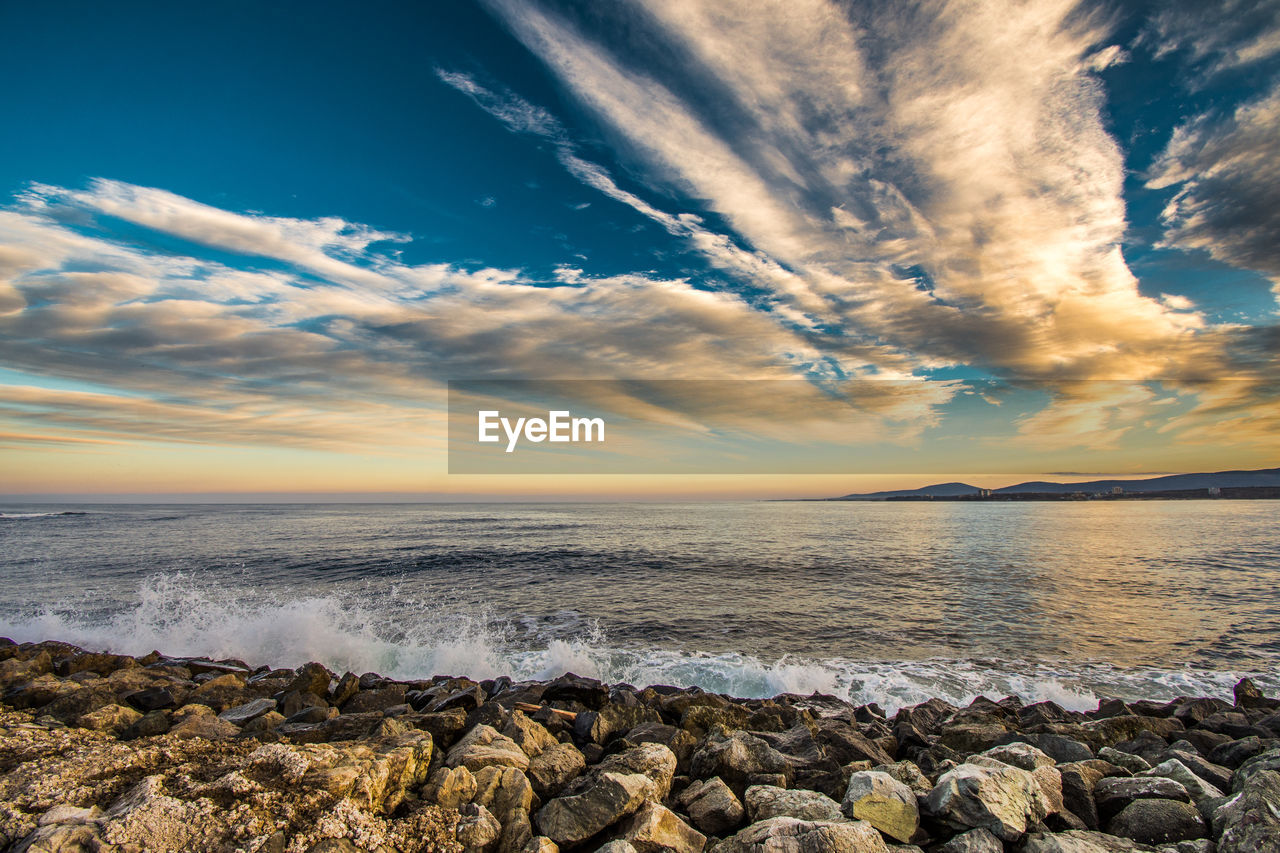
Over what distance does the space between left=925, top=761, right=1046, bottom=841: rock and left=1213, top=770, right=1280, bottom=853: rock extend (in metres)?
1.26

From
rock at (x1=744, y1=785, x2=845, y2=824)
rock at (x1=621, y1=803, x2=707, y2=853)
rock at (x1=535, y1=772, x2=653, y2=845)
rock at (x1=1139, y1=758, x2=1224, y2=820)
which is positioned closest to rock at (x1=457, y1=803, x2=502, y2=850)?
rock at (x1=535, y1=772, x2=653, y2=845)

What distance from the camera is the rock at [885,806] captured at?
15.1 ft

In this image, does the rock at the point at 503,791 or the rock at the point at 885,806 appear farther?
the rock at the point at 503,791

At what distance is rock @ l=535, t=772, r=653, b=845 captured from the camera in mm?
4492

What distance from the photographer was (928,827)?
4738 mm

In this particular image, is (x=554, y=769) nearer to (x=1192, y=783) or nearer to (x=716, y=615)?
(x=1192, y=783)

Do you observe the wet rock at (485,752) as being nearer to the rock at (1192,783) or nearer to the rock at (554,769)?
the rock at (554,769)

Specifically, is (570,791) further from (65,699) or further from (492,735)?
(65,699)

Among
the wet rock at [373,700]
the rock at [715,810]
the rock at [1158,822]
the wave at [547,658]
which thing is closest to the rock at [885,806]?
the rock at [715,810]

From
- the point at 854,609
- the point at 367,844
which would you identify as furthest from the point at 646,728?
the point at 854,609

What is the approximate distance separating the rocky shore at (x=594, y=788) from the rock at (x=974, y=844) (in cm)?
2

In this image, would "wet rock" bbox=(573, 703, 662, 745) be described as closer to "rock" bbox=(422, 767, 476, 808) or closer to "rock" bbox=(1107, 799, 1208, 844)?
"rock" bbox=(422, 767, 476, 808)

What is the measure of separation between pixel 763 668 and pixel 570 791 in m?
9.04

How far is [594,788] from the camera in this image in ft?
15.7
